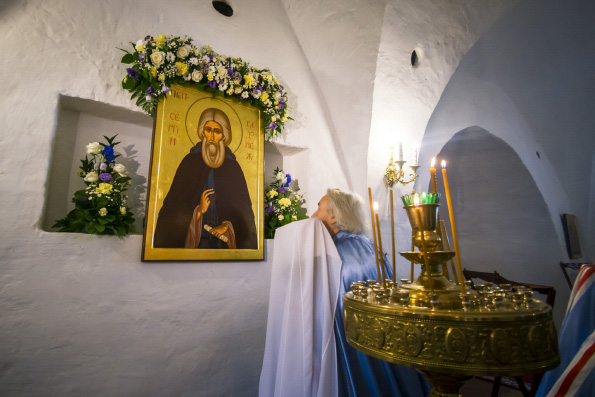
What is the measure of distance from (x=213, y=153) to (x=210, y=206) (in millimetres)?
581

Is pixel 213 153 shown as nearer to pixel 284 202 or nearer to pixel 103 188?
pixel 284 202

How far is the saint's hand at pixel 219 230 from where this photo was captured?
10.2 feet

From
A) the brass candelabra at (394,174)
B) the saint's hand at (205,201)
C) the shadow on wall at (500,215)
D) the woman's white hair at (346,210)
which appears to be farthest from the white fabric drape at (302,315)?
the shadow on wall at (500,215)

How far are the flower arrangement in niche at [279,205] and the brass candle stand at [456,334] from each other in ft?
8.84

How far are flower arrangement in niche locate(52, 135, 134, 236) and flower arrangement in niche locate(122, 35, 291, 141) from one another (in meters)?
0.68

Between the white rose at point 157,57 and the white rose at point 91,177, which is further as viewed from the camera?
the white rose at point 157,57

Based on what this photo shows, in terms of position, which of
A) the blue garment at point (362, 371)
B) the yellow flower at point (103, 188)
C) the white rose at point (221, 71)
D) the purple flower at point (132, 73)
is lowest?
the blue garment at point (362, 371)

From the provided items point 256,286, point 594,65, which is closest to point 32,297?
point 256,286

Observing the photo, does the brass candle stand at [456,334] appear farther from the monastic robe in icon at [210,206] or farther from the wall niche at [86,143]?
the wall niche at [86,143]

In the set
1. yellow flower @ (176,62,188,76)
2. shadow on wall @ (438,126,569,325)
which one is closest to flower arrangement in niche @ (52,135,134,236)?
yellow flower @ (176,62,188,76)

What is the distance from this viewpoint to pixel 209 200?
3.16m

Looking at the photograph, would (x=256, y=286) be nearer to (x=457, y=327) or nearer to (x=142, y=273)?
(x=142, y=273)

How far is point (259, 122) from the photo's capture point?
12.0 ft

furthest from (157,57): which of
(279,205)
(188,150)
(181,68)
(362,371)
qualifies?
(362,371)
